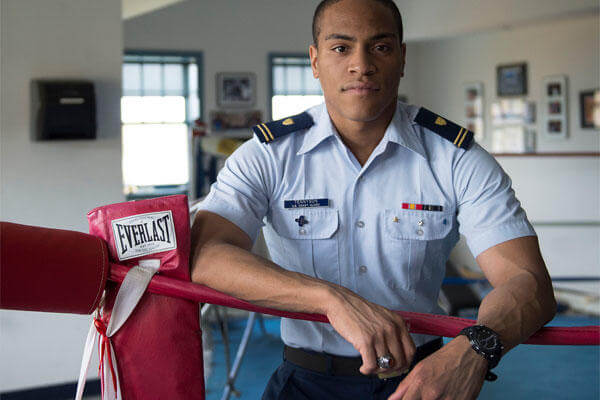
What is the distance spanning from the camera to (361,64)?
4.80ft

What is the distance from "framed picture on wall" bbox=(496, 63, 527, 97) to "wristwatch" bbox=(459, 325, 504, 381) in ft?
25.1

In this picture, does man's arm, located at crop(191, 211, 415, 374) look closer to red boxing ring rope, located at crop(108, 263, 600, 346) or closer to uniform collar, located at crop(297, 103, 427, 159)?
red boxing ring rope, located at crop(108, 263, 600, 346)

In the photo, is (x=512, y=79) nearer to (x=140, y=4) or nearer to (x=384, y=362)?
(x=140, y=4)

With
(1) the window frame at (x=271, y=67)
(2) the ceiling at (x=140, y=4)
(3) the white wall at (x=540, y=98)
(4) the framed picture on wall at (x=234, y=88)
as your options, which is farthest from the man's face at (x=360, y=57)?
(1) the window frame at (x=271, y=67)

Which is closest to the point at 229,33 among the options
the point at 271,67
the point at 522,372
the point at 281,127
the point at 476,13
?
the point at 271,67

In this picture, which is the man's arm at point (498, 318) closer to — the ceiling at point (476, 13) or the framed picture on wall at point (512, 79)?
the ceiling at point (476, 13)

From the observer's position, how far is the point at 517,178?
228 inches

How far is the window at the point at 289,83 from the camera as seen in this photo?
32.2ft

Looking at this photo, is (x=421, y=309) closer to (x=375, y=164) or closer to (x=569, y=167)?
(x=375, y=164)

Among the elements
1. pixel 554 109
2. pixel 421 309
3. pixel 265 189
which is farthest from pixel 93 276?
pixel 554 109

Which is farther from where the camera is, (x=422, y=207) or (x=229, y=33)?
(x=229, y=33)

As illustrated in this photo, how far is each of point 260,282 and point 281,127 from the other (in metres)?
0.52

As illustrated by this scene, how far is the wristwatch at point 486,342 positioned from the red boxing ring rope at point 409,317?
4 centimetres

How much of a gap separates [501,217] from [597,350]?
3.46 metres
